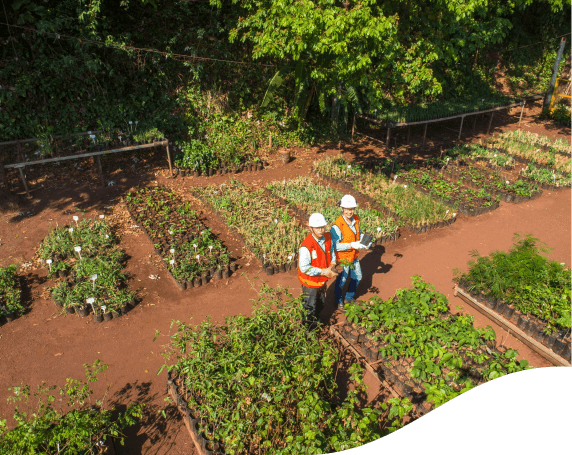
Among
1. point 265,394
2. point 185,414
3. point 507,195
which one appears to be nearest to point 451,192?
point 507,195

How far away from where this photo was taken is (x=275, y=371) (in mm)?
3875

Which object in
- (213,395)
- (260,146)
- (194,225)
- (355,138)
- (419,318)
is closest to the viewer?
(213,395)

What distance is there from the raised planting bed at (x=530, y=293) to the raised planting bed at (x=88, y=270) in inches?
217

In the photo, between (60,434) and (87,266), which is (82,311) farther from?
(60,434)

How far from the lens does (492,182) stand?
10.6 m

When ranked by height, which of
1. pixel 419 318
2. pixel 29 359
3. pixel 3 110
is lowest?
pixel 29 359

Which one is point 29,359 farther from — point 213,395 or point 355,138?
point 355,138

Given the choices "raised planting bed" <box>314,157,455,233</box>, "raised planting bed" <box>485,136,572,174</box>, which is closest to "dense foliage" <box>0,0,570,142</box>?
"raised planting bed" <box>314,157,455,233</box>

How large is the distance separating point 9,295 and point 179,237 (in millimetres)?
2915

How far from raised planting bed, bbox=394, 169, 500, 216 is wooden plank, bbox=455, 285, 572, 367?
127 inches

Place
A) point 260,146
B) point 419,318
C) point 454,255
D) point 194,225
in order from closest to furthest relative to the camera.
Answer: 1. point 419,318
2. point 454,255
3. point 194,225
4. point 260,146

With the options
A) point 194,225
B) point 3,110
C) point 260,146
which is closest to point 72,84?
point 3,110

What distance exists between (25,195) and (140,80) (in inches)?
216

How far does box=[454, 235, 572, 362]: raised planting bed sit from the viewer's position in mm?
5426
